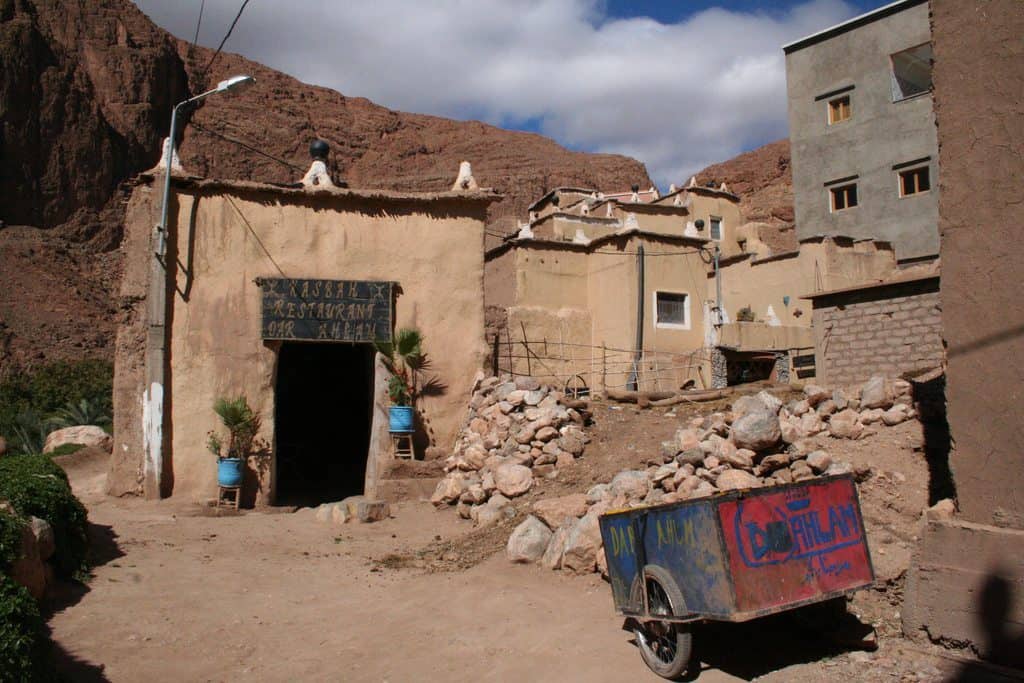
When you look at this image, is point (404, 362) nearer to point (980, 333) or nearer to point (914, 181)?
point (980, 333)

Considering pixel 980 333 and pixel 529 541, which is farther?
pixel 529 541

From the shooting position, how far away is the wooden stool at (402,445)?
1291 cm

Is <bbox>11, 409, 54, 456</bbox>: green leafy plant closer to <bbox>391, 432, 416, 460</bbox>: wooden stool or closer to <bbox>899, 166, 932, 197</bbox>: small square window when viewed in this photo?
<bbox>391, 432, 416, 460</bbox>: wooden stool

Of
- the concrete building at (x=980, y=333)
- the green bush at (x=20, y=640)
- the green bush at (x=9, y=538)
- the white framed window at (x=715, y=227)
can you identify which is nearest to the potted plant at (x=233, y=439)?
the green bush at (x=9, y=538)

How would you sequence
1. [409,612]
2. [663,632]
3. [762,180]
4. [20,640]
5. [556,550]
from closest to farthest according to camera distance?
[20,640], [663,632], [409,612], [556,550], [762,180]

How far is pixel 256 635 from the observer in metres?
7.00

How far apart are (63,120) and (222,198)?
1575 inches

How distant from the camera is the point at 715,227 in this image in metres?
40.8

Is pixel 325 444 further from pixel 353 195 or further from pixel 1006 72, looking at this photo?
pixel 1006 72

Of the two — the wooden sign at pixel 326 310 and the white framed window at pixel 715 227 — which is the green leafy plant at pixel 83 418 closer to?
the wooden sign at pixel 326 310

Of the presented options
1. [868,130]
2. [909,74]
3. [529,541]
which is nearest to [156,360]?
[529,541]

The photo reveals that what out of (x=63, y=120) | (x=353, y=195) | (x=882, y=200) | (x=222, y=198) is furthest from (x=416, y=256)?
(x=63, y=120)

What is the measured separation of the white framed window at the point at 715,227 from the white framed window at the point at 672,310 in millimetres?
18263

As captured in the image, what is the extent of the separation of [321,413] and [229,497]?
6.89m
